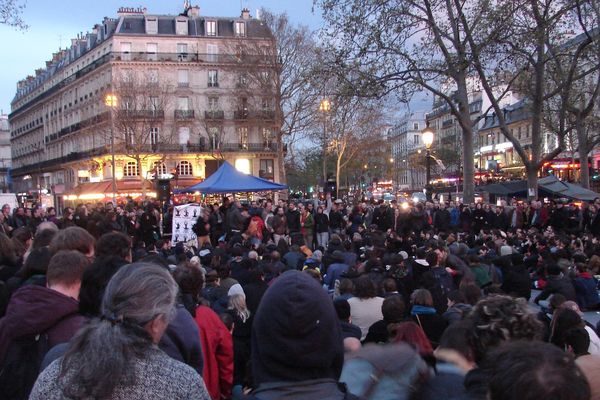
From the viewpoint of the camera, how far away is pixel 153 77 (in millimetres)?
54938

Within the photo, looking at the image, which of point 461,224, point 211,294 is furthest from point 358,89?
point 211,294

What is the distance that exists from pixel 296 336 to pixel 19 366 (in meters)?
1.92

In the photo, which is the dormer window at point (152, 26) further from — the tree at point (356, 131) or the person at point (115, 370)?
the person at point (115, 370)

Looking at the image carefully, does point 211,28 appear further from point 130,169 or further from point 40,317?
point 40,317

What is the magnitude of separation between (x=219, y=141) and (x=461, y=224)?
3977 cm

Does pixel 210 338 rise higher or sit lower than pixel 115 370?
lower

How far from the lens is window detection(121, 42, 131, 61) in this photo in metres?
57.9

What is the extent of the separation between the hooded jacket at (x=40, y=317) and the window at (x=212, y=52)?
191ft

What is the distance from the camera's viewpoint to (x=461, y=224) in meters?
20.8

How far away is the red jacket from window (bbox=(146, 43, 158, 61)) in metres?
57.1

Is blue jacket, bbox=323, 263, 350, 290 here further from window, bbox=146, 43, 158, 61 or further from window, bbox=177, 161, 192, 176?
window, bbox=146, 43, 158, 61

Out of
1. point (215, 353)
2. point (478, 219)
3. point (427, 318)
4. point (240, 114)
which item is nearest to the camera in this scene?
point (215, 353)

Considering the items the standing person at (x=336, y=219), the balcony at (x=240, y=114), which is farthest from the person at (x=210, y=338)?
the balcony at (x=240, y=114)

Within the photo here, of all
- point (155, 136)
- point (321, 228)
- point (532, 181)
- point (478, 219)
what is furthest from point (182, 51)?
point (478, 219)
